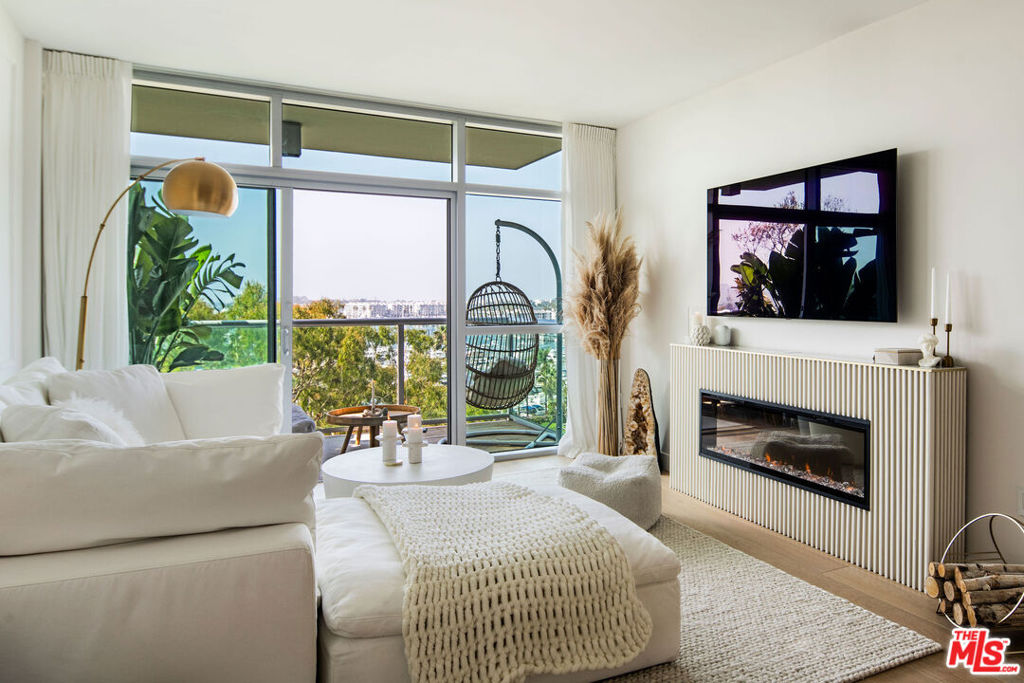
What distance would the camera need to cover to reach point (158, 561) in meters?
1.34

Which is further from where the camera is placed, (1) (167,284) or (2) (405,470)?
(1) (167,284)

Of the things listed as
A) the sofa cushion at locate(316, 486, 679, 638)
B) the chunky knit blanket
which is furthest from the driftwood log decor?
the chunky knit blanket

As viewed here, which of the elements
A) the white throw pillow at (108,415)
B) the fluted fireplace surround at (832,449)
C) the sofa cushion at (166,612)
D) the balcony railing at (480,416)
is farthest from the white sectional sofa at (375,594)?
the balcony railing at (480,416)

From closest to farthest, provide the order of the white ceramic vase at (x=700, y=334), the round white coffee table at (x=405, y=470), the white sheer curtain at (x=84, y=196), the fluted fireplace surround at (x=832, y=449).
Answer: the fluted fireplace surround at (x=832, y=449) → the round white coffee table at (x=405, y=470) → the white sheer curtain at (x=84, y=196) → the white ceramic vase at (x=700, y=334)

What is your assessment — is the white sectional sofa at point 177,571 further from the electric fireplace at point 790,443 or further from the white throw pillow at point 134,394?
the electric fireplace at point 790,443

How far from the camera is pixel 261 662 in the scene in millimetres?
1400

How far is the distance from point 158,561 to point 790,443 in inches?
114

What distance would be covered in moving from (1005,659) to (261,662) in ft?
7.47

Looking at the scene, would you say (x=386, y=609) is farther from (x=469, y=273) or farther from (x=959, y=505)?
(x=469, y=273)

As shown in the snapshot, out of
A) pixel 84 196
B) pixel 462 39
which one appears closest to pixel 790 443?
pixel 462 39

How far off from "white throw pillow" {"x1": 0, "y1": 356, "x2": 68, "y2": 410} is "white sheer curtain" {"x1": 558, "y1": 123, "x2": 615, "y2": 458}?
10.5ft

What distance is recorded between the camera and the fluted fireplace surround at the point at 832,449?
261cm

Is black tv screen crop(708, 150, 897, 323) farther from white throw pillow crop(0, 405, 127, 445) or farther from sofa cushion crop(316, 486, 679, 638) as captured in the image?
white throw pillow crop(0, 405, 127, 445)

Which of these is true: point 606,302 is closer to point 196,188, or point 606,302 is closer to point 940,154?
point 940,154
